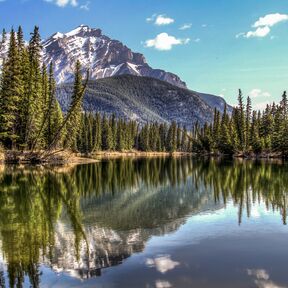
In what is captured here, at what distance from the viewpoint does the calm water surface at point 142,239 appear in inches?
484

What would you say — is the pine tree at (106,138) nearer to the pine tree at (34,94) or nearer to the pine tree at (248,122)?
the pine tree at (248,122)

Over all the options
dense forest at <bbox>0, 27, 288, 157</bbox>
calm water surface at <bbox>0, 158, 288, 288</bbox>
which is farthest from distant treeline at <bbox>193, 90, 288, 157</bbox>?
calm water surface at <bbox>0, 158, 288, 288</bbox>

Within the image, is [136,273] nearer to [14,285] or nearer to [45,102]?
[14,285]

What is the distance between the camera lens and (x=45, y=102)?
247 feet

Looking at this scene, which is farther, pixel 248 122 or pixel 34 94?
pixel 248 122

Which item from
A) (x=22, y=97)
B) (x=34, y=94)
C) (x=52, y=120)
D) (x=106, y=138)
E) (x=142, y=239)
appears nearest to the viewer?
(x=142, y=239)

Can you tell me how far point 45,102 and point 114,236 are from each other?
60.9 meters

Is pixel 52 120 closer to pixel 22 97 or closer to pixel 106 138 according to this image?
pixel 22 97

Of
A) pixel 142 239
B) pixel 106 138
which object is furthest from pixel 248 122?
pixel 142 239

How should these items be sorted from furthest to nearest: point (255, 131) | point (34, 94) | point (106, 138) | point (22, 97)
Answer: point (106, 138), point (255, 131), point (34, 94), point (22, 97)

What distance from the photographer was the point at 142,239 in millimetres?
17391

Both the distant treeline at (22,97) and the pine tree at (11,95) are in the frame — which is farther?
the distant treeline at (22,97)

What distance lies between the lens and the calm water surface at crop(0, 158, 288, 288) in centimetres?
1230

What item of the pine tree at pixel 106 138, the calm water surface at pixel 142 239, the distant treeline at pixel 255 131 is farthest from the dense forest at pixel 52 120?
the calm water surface at pixel 142 239
